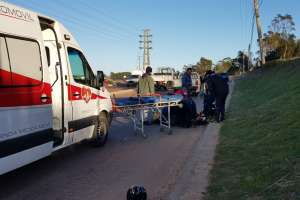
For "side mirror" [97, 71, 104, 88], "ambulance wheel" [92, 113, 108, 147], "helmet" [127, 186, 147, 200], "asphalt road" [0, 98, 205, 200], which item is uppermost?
"side mirror" [97, 71, 104, 88]

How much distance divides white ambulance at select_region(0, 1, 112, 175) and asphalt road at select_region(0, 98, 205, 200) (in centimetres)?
47

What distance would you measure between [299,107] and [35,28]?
678 cm

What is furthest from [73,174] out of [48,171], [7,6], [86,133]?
[7,6]

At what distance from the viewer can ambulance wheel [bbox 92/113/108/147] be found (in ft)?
31.5

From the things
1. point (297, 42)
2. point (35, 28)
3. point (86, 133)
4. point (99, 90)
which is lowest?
point (86, 133)

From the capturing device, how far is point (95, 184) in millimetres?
6742

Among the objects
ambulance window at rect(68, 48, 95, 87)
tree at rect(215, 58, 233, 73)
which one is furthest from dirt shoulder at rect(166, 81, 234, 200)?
tree at rect(215, 58, 233, 73)

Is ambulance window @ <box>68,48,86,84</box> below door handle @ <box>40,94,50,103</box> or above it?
above

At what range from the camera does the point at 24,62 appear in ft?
21.3

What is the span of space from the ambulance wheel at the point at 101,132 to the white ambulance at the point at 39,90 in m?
0.08

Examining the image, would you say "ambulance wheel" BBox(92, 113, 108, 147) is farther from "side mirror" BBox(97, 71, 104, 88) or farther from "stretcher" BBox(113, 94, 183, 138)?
"stretcher" BBox(113, 94, 183, 138)

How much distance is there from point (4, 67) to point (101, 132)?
13.6ft

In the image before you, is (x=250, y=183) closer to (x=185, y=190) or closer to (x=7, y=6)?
(x=185, y=190)

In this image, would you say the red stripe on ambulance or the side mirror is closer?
the red stripe on ambulance
